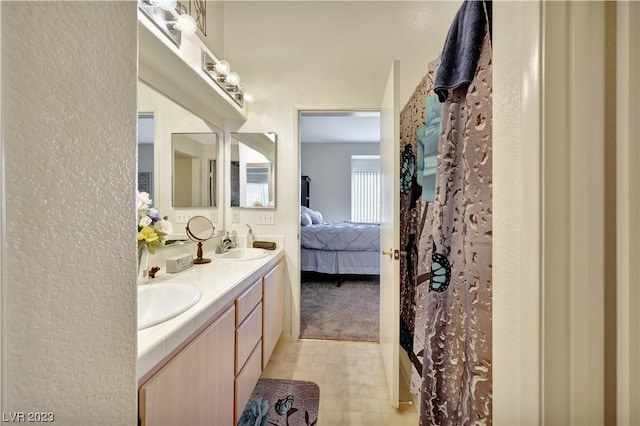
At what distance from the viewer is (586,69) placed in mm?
402

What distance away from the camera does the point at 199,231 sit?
1760 mm

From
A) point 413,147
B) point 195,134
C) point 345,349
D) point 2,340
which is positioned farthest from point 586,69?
point 345,349

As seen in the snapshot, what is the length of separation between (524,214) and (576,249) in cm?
9

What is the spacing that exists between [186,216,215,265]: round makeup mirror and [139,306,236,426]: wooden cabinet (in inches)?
23.8

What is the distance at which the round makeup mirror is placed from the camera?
5.27 feet

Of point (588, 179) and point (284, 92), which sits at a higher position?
point (284, 92)

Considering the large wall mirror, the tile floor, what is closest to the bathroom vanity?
the tile floor

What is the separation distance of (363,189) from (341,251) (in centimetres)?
290

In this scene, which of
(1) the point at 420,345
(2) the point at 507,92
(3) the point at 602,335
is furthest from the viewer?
(1) the point at 420,345

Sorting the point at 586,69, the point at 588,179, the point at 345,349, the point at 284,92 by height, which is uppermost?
the point at 284,92

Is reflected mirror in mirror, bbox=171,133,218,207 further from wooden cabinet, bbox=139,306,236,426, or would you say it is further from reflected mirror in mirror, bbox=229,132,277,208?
wooden cabinet, bbox=139,306,236,426

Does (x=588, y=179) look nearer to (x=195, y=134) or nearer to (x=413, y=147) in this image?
(x=413, y=147)

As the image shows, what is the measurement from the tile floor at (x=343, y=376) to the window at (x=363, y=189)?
4.22 meters

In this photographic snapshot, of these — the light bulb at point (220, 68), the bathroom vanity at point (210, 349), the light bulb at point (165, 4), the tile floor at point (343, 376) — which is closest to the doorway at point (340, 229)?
the tile floor at point (343, 376)
